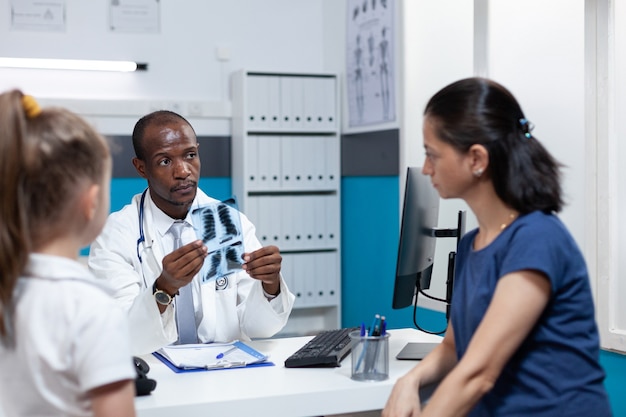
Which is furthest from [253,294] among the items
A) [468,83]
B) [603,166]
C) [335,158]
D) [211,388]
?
[335,158]

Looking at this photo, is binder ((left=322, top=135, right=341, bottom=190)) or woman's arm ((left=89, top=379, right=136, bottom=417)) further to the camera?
binder ((left=322, top=135, right=341, bottom=190))

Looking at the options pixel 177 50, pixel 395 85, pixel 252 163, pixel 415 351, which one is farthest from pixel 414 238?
pixel 177 50

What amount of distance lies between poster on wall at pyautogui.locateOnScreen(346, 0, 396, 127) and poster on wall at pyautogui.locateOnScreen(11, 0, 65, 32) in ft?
5.05

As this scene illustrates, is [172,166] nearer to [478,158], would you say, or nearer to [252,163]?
[478,158]

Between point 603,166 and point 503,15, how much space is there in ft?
2.81

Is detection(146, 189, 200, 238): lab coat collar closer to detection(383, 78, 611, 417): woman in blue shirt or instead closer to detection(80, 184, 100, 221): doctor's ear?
detection(383, 78, 611, 417): woman in blue shirt

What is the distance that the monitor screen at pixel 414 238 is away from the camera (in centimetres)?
202

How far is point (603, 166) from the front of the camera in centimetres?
268

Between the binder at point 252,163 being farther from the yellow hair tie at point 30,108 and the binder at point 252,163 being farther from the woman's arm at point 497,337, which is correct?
the yellow hair tie at point 30,108

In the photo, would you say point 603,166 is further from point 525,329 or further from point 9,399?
point 9,399

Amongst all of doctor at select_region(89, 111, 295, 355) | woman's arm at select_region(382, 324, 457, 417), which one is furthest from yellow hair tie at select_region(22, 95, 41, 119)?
doctor at select_region(89, 111, 295, 355)

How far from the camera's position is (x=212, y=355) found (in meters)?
2.04

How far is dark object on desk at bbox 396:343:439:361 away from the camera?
6.62ft

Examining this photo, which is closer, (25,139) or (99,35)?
(25,139)
